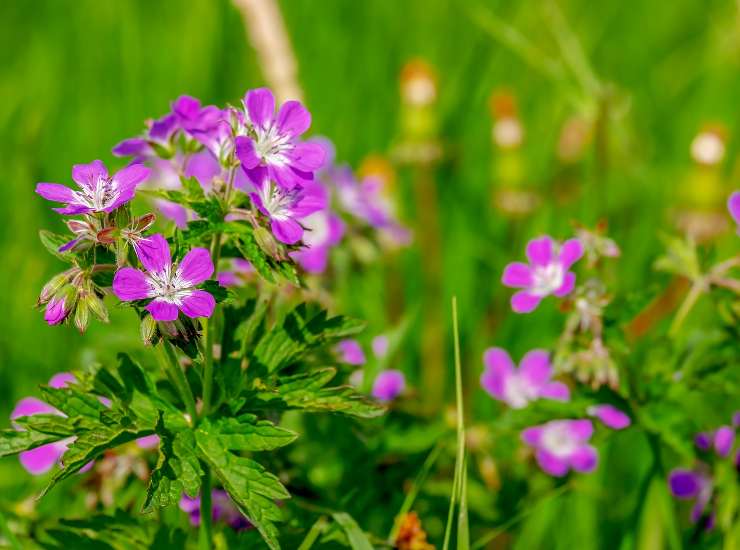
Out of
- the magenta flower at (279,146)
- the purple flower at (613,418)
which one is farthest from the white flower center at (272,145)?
the purple flower at (613,418)

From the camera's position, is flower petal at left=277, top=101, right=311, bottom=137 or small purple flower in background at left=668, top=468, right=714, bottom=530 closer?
flower petal at left=277, top=101, right=311, bottom=137

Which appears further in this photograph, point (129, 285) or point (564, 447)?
point (564, 447)

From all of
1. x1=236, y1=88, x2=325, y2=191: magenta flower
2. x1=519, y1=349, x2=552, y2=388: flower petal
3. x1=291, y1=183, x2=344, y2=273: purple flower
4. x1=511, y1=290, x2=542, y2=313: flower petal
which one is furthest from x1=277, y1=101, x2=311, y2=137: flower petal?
x1=519, y1=349, x2=552, y2=388: flower petal

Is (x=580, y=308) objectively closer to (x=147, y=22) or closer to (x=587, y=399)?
(x=587, y=399)

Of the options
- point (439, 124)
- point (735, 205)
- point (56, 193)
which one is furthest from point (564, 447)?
point (439, 124)

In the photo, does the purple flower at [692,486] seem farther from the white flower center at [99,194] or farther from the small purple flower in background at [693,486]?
the white flower center at [99,194]

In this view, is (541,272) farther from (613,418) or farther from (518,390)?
(518,390)

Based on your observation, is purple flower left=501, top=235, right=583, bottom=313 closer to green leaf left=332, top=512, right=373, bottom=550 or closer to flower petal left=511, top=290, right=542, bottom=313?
flower petal left=511, top=290, right=542, bottom=313
